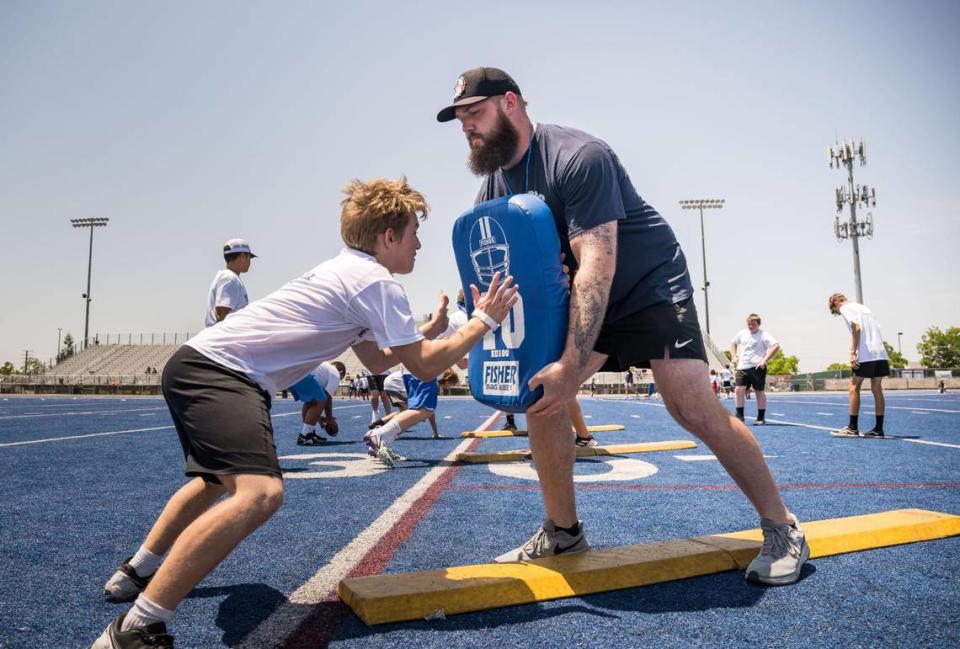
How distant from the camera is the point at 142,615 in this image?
5.60 feet

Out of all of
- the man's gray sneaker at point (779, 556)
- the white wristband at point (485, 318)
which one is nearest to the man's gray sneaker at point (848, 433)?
the man's gray sneaker at point (779, 556)

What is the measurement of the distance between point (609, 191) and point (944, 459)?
5.60 m

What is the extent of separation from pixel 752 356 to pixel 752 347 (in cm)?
21

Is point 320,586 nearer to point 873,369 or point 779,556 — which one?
point 779,556

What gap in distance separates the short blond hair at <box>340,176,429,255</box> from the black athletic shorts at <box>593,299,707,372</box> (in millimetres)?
1013

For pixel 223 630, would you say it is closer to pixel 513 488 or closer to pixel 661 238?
pixel 661 238

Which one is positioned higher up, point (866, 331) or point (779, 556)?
point (866, 331)

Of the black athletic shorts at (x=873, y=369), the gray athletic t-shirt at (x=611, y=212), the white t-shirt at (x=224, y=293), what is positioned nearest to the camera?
the gray athletic t-shirt at (x=611, y=212)

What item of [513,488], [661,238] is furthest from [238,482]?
[513,488]

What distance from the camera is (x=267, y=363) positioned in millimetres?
2197

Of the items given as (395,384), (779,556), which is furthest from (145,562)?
(395,384)

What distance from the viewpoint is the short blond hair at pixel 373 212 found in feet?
8.09

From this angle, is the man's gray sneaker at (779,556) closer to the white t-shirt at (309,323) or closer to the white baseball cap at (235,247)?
the white t-shirt at (309,323)

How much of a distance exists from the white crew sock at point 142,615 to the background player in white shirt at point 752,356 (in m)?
12.0
